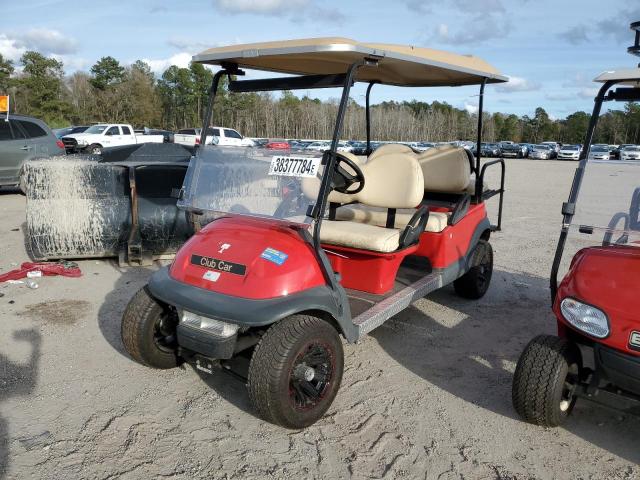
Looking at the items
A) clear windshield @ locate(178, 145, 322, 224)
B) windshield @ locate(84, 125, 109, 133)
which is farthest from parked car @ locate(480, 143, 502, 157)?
clear windshield @ locate(178, 145, 322, 224)

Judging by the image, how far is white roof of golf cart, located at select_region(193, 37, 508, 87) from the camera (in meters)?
3.07

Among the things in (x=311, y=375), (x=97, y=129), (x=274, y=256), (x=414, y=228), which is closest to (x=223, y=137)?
(x=97, y=129)

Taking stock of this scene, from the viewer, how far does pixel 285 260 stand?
3.11 meters

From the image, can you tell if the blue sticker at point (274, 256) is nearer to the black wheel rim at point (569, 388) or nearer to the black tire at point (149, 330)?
the black tire at point (149, 330)

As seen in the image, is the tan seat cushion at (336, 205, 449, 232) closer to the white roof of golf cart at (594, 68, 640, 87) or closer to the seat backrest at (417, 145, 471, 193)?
the seat backrest at (417, 145, 471, 193)

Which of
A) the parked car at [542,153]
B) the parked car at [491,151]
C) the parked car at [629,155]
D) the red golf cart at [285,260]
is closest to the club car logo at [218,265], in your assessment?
the red golf cart at [285,260]

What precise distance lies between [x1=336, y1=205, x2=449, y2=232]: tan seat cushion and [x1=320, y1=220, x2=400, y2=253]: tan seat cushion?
0.71 metres

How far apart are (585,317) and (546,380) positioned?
382 millimetres

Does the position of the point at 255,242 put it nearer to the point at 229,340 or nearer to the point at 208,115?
the point at 229,340

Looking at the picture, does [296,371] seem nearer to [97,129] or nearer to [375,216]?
[375,216]

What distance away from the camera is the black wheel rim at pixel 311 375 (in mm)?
2957

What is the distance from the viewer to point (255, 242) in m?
3.23

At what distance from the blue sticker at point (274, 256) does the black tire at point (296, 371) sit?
32cm

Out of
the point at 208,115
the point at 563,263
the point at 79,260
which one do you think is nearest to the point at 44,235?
the point at 79,260
